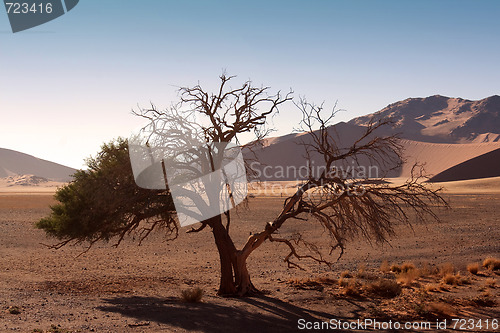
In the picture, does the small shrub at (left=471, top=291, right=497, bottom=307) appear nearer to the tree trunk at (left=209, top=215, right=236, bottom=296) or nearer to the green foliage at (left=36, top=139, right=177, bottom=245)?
the tree trunk at (left=209, top=215, right=236, bottom=296)

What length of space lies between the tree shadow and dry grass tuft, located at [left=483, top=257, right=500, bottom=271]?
33.5ft

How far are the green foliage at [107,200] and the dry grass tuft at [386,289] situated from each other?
658 centimetres

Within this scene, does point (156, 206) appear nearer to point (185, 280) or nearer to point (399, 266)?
point (185, 280)

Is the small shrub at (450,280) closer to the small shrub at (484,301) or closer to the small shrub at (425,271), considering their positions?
the small shrub at (425,271)

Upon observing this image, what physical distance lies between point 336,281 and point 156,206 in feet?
23.2

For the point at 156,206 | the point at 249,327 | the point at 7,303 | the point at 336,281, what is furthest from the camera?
the point at 336,281

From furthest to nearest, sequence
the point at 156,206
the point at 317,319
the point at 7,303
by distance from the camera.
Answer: the point at 156,206
the point at 7,303
the point at 317,319

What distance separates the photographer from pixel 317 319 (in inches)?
460

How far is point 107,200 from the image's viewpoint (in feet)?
43.7

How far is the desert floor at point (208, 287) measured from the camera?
11422 mm

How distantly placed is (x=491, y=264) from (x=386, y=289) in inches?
274

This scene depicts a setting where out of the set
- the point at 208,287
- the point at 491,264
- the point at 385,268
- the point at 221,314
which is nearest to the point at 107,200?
the point at 221,314

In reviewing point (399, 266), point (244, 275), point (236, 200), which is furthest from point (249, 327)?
point (399, 266)

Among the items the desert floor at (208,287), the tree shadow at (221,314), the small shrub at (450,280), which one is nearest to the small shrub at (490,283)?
the desert floor at (208,287)
